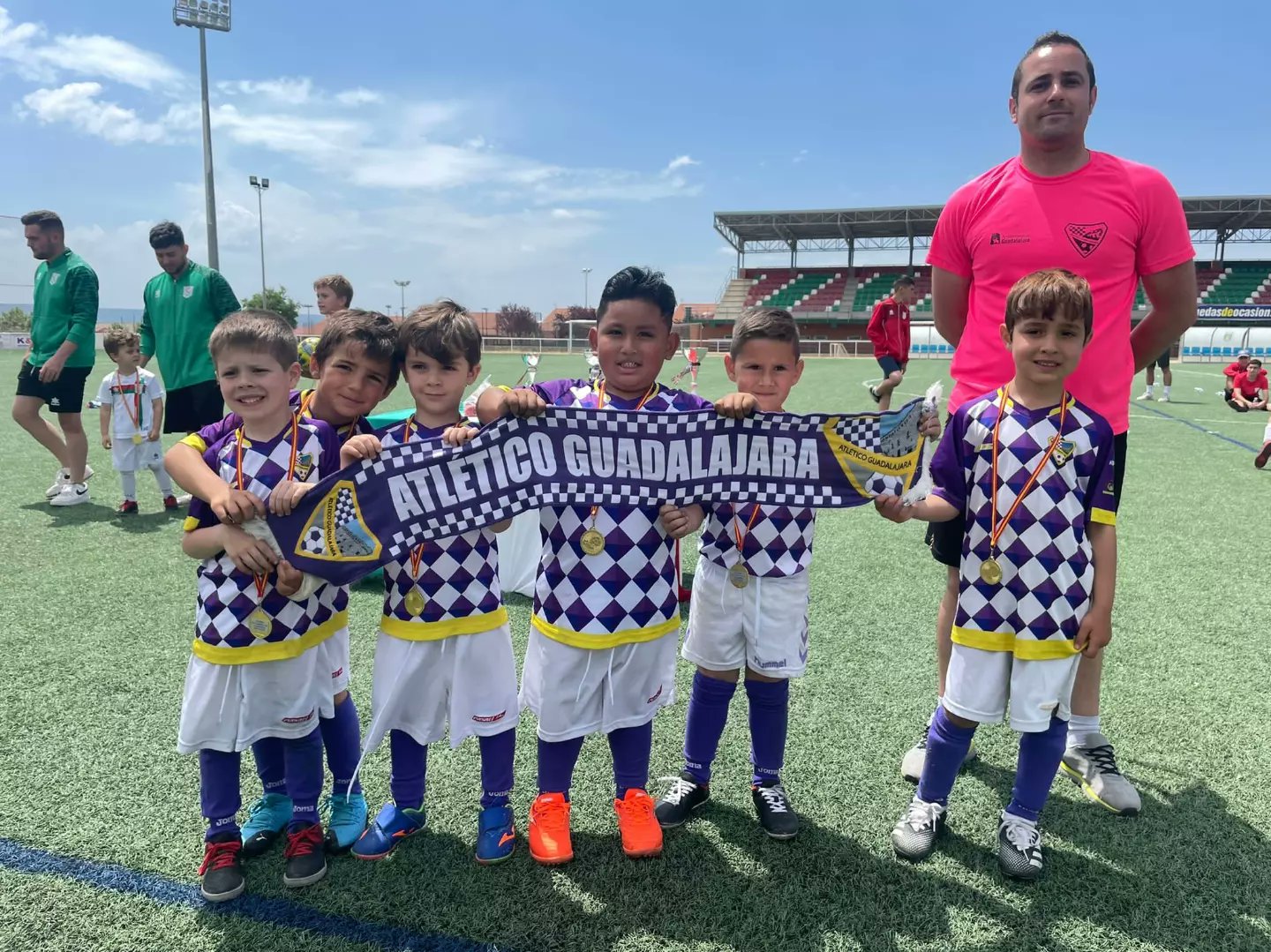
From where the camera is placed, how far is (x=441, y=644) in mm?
2332

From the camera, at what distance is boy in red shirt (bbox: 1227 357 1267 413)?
518 inches

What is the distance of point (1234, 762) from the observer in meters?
2.87

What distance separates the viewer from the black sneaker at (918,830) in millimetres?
2355

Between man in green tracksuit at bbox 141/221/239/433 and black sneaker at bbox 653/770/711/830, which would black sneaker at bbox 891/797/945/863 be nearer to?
black sneaker at bbox 653/770/711/830

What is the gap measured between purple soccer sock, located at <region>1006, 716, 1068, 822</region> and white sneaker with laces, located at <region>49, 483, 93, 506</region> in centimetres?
748

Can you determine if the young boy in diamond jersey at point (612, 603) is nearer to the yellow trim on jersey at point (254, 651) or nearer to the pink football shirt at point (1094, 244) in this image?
the yellow trim on jersey at point (254, 651)

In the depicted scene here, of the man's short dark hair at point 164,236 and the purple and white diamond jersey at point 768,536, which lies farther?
the man's short dark hair at point 164,236

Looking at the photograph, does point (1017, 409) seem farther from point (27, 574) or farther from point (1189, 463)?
point (1189, 463)

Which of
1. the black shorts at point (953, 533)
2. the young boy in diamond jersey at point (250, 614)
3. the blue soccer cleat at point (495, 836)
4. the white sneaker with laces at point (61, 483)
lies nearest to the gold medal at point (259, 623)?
the young boy in diamond jersey at point (250, 614)

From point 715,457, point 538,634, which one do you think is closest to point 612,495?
point 715,457

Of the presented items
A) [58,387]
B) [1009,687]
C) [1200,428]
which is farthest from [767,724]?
[1200,428]

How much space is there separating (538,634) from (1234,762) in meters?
2.63

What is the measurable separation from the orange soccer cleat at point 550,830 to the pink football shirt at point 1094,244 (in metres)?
1.97

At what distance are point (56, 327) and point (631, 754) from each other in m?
6.47
